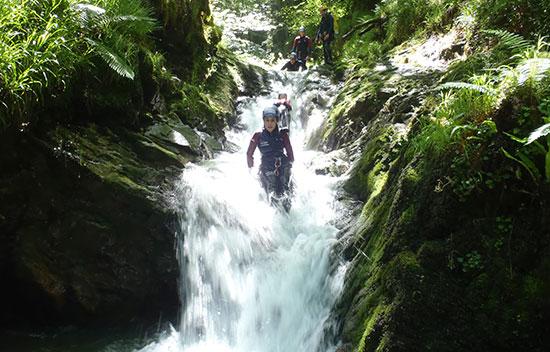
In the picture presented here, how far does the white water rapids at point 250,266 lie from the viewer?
16.5 ft

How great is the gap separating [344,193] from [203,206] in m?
2.15

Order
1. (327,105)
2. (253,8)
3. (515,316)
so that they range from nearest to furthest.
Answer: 1. (515,316)
2. (327,105)
3. (253,8)

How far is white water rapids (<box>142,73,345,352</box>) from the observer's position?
504 centimetres

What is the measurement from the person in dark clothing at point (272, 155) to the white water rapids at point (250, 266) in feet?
0.82

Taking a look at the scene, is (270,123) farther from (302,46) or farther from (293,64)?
(302,46)

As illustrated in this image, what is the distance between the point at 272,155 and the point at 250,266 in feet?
7.25

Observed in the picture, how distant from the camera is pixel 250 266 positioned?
19.3ft

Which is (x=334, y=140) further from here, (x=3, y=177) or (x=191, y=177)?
(x=3, y=177)

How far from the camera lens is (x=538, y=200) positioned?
3.09 metres

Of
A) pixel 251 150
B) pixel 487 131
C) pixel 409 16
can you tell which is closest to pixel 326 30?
pixel 409 16

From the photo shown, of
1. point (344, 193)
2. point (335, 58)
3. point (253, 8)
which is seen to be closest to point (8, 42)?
point (344, 193)

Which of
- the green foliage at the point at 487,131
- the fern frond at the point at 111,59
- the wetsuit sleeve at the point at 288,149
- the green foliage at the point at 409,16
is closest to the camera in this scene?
the green foliage at the point at 487,131

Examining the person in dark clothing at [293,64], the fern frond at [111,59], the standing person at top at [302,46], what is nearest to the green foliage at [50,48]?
the fern frond at [111,59]

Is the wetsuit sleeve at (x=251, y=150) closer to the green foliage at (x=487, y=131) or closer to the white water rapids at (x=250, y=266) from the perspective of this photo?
the white water rapids at (x=250, y=266)
